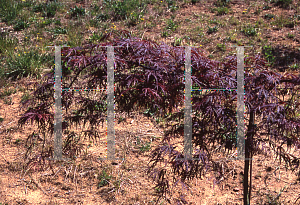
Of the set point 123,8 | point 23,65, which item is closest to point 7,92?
point 23,65

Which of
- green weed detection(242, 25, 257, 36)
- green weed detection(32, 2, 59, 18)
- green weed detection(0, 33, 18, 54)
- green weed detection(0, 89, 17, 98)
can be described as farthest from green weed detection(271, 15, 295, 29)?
green weed detection(0, 33, 18, 54)

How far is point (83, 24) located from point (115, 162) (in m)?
4.39

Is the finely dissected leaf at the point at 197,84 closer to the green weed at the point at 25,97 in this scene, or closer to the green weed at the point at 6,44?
the green weed at the point at 25,97

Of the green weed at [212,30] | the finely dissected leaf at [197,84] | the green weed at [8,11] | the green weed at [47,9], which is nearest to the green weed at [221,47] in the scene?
the green weed at [212,30]

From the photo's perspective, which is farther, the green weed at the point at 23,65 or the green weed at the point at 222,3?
the green weed at the point at 222,3

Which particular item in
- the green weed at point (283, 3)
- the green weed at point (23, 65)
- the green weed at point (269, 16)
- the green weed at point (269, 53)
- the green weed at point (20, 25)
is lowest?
the green weed at point (23, 65)

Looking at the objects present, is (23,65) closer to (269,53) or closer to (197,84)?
(197,84)

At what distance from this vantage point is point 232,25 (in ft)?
23.6

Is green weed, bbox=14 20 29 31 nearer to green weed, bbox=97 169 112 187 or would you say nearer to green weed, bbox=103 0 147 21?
green weed, bbox=103 0 147 21

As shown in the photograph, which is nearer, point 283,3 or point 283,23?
point 283,23

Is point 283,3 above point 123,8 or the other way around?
above

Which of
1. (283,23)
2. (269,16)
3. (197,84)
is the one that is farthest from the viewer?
(269,16)

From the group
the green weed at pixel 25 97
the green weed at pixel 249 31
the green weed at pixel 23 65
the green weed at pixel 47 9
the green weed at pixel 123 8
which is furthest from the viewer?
the green weed at pixel 47 9

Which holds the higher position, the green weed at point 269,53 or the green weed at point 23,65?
the green weed at point 269,53
